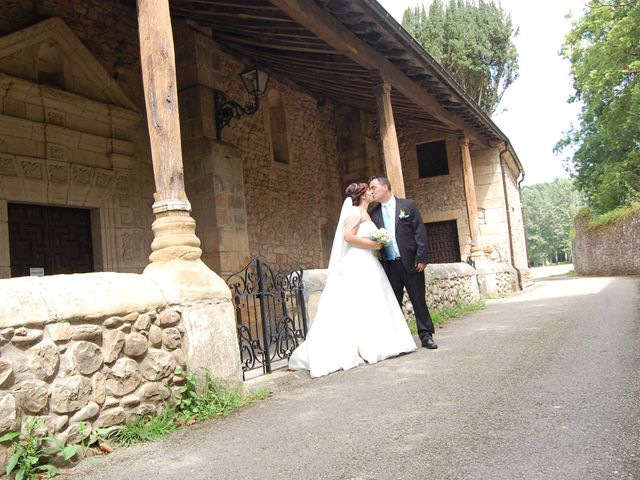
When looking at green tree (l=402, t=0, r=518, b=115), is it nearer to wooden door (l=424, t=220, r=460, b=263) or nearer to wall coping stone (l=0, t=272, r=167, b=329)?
wooden door (l=424, t=220, r=460, b=263)

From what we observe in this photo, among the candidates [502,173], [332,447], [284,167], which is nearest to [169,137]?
[332,447]

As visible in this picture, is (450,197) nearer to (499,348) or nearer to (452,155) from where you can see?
(452,155)

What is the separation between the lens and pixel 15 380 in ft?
8.07

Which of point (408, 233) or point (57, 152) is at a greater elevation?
point (57, 152)

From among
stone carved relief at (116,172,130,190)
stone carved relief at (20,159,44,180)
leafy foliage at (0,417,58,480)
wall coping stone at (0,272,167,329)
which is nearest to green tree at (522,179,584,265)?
stone carved relief at (116,172,130,190)

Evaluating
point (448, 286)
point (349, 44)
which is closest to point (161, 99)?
point (349, 44)

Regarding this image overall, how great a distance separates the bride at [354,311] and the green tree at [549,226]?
2547 inches

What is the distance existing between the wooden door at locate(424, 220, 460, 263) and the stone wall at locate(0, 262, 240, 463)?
11.0 metres

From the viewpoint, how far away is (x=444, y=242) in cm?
1398

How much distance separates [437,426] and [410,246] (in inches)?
106

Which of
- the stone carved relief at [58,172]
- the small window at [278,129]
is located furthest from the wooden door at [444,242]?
the stone carved relief at [58,172]

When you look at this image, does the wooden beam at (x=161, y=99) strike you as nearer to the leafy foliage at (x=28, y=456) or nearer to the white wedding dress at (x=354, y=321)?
the white wedding dress at (x=354, y=321)

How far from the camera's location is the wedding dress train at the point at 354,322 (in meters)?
4.41

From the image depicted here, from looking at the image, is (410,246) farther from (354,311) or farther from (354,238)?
(354,311)
